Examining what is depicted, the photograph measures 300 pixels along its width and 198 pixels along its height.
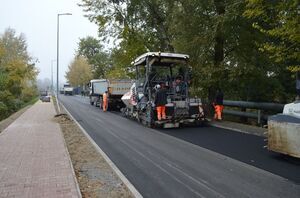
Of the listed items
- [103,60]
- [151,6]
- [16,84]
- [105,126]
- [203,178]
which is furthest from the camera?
[103,60]

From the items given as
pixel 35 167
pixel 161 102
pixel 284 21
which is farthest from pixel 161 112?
pixel 35 167

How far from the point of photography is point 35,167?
9508 millimetres

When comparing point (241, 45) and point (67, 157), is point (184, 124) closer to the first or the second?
point (241, 45)

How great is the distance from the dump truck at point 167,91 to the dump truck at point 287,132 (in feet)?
25.1

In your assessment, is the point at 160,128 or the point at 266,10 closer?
the point at 266,10

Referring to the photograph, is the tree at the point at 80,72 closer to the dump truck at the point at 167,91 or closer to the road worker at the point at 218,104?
the dump truck at the point at 167,91

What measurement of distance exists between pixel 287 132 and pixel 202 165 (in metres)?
2.17

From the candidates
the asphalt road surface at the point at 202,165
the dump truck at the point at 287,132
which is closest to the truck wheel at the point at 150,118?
the asphalt road surface at the point at 202,165

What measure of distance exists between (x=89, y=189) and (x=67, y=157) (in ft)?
9.73

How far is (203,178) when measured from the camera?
866 centimetres

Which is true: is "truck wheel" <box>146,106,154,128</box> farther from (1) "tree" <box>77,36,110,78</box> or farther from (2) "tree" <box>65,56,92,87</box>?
(2) "tree" <box>65,56,92,87</box>

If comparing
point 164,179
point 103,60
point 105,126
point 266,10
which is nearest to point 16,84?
point 105,126

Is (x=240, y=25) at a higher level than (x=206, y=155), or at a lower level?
higher

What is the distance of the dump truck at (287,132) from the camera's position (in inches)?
389
